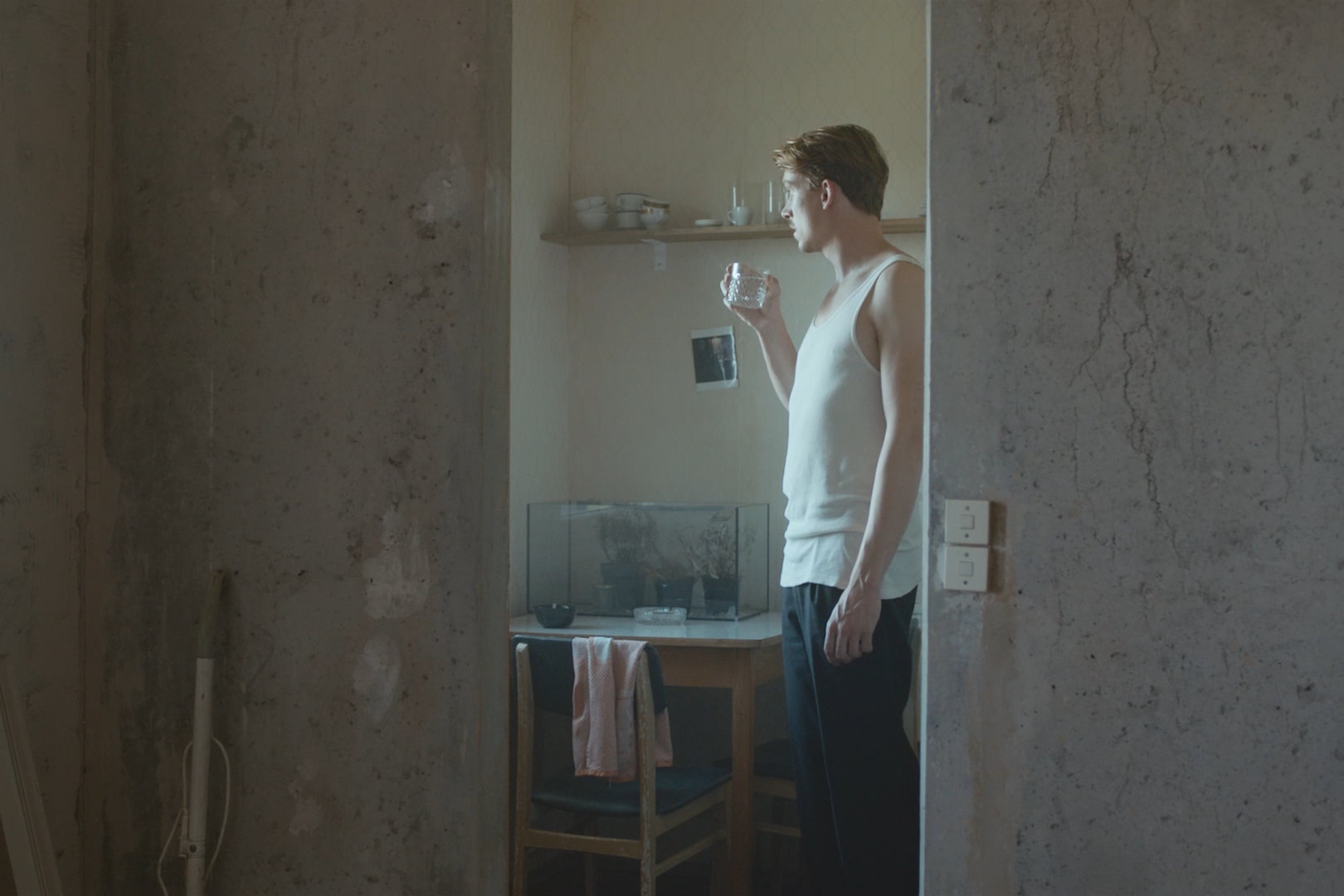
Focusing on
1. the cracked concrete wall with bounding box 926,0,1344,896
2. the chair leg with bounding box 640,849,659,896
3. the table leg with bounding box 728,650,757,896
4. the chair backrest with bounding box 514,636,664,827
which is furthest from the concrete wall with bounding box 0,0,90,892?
the table leg with bounding box 728,650,757,896

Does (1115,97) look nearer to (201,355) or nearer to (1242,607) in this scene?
(1242,607)

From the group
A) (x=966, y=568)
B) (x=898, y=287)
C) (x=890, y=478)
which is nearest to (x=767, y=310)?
(x=898, y=287)

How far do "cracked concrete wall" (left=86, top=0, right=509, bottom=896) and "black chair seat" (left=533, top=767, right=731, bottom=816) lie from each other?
0.87 metres

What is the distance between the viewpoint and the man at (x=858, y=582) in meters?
2.26

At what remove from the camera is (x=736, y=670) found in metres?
3.26

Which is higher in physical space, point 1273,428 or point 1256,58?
point 1256,58

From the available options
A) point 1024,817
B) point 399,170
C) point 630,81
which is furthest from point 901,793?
point 630,81

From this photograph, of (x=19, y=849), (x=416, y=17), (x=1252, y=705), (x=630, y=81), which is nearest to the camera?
(x=1252, y=705)

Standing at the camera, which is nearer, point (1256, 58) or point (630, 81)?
point (1256, 58)

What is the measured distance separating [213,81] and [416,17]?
38 centimetres

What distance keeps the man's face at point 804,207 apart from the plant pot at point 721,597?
53.2 inches

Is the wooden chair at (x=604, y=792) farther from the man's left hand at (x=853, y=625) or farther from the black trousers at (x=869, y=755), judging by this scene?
the man's left hand at (x=853, y=625)

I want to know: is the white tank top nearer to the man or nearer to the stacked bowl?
the man

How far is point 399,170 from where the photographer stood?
209 cm
